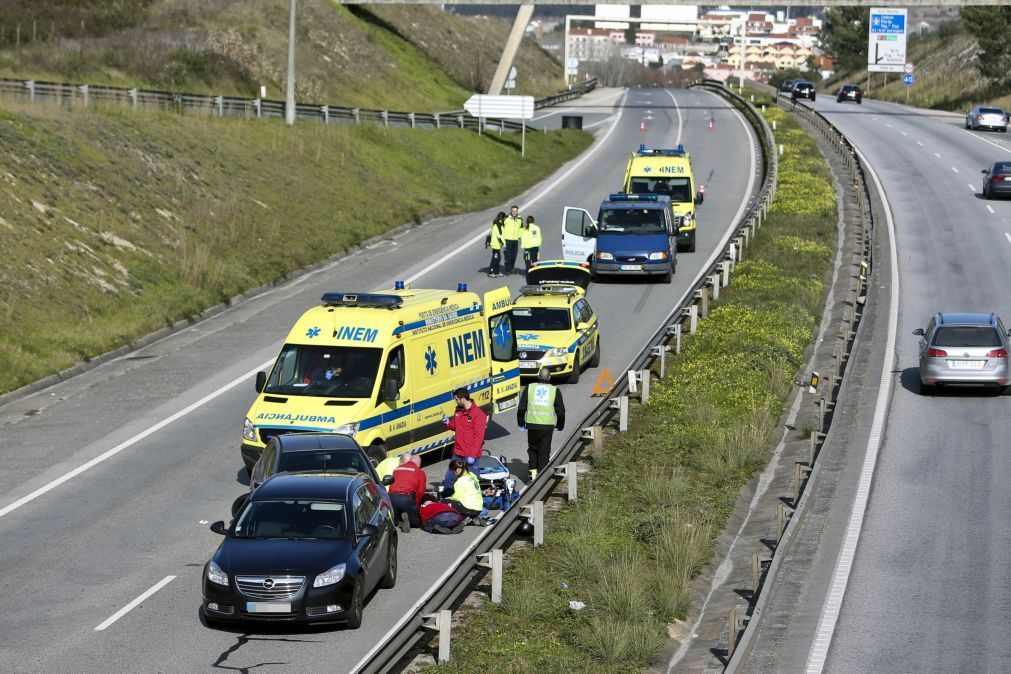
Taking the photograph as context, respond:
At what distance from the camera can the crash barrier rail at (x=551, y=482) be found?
540 inches

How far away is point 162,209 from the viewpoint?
38.6m

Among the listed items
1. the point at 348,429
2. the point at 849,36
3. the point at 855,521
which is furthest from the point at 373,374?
the point at 849,36

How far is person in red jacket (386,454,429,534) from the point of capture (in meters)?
18.2

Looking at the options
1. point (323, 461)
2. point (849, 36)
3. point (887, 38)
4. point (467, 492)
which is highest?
point (849, 36)

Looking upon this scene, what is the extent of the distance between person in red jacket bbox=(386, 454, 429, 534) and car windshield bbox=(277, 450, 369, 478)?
2.23 feet

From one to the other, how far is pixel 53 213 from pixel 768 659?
25.0 m

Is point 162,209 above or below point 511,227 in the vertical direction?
above

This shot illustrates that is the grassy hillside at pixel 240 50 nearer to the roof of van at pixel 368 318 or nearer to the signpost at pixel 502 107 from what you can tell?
the signpost at pixel 502 107

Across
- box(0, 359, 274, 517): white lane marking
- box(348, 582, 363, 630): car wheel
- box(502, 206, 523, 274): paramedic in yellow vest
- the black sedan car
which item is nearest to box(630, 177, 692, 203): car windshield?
box(502, 206, 523, 274): paramedic in yellow vest

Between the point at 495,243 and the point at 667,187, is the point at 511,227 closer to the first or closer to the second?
the point at 495,243

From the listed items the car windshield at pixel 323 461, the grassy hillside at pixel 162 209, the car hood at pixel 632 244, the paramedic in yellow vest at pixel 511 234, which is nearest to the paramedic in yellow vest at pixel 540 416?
the car windshield at pixel 323 461

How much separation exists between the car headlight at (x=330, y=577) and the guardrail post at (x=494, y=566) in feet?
5.59

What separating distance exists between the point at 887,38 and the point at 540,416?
309 feet

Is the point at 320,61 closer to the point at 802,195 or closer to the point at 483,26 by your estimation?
the point at 802,195
